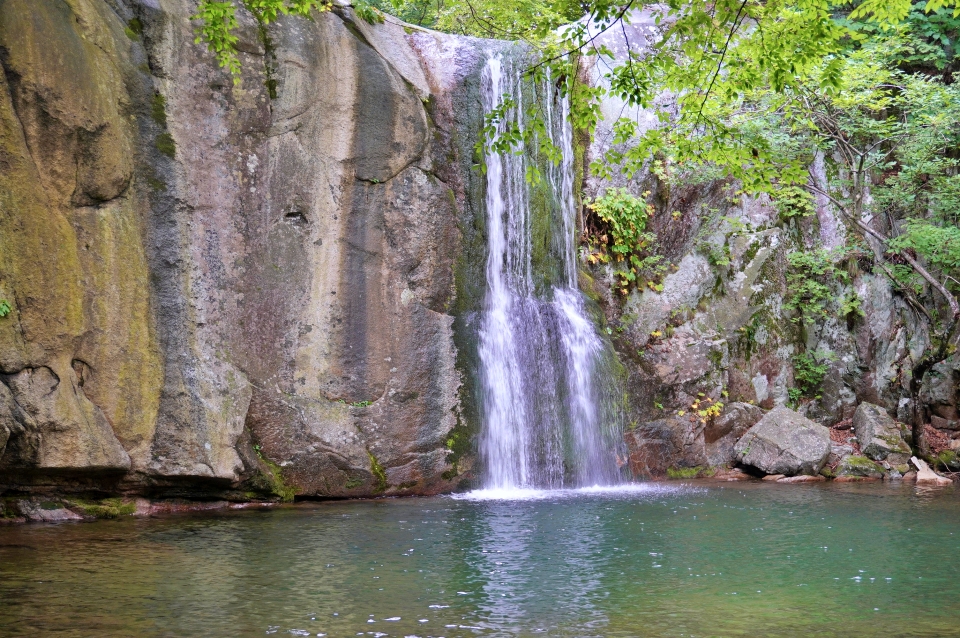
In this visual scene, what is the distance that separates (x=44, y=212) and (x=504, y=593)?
22.2 feet

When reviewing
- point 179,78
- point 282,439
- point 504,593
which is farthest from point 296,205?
point 504,593

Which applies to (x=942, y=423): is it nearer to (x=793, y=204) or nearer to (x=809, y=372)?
(x=809, y=372)

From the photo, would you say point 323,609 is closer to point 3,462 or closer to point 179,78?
point 3,462

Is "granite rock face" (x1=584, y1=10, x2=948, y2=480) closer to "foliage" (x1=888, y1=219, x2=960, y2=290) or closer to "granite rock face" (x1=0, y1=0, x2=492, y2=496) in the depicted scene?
"foliage" (x1=888, y1=219, x2=960, y2=290)

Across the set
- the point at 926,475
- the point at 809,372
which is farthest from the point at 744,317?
the point at 926,475

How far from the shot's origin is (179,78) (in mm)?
10961

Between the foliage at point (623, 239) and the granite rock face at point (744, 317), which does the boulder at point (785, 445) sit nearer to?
the granite rock face at point (744, 317)

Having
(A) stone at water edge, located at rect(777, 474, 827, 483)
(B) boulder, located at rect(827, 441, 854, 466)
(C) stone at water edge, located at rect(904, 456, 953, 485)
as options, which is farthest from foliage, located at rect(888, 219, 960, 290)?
(A) stone at water edge, located at rect(777, 474, 827, 483)

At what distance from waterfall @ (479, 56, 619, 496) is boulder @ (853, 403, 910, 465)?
534 centimetres

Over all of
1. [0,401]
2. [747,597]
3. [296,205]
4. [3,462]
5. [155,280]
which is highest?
[296,205]

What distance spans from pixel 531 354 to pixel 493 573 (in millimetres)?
7166

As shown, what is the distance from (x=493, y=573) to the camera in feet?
20.9

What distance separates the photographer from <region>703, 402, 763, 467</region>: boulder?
15.2 metres

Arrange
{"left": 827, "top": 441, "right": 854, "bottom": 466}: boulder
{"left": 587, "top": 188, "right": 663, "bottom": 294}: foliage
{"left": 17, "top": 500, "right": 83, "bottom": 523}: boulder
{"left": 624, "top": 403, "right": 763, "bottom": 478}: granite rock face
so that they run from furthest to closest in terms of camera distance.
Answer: {"left": 587, "top": 188, "right": 663, "bottom": 294}: foliage, {"left": 827, "top": 441, "right": 854, "bottom": 466}: boulder, {"left": 624, "top": 403, "right": 763, "bottom": 478}: granite rock face, {"left": 17, "top": 500, "right": 83, "bottom": 523}: boulder
